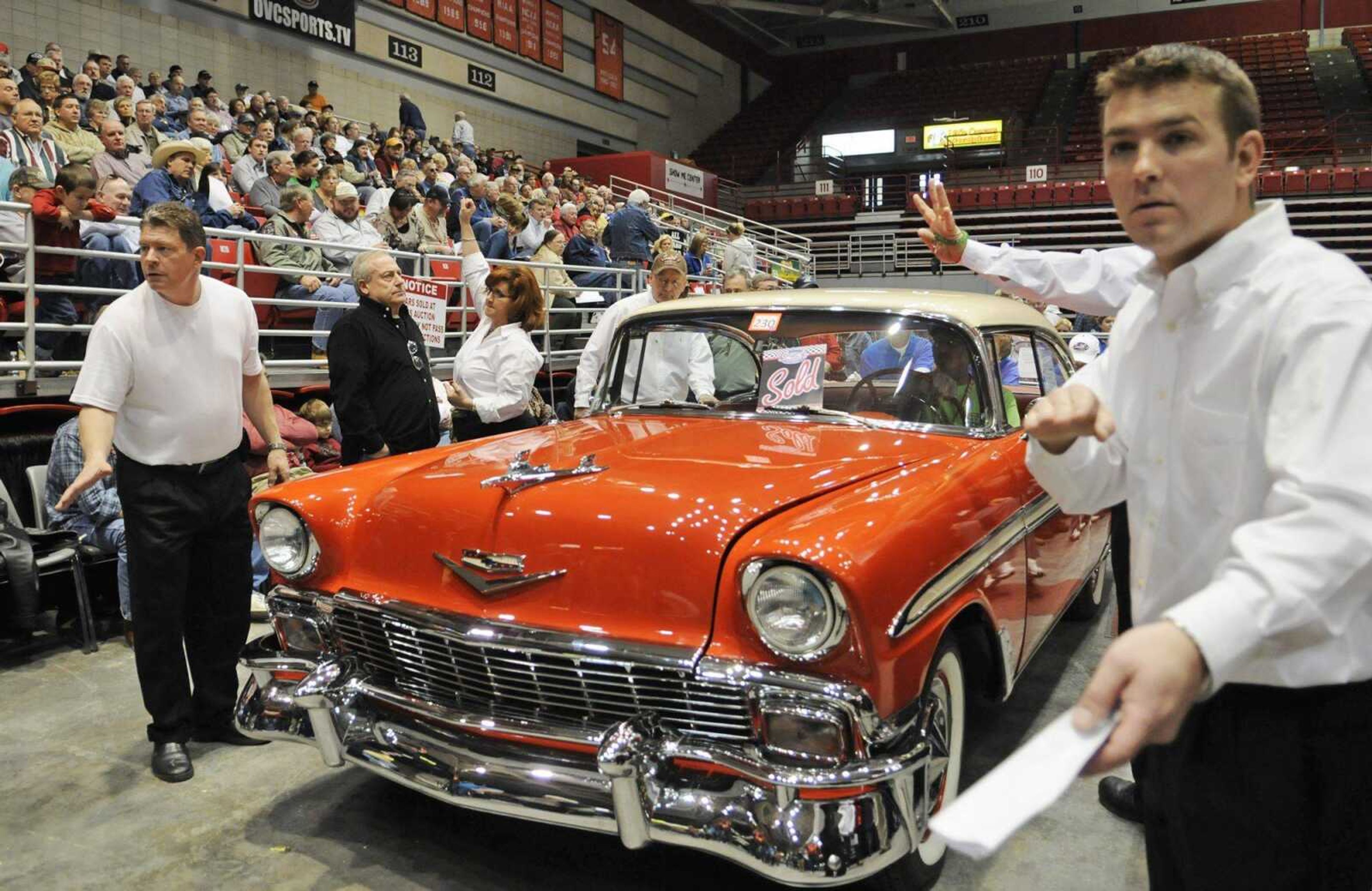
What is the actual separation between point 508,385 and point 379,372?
0.80m

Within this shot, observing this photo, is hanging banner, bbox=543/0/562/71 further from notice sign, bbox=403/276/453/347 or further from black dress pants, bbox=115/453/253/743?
black dress pants, bbox=115/453/253/743

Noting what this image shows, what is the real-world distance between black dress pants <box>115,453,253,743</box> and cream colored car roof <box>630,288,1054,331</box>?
1.70 m

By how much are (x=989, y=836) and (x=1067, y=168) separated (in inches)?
1049

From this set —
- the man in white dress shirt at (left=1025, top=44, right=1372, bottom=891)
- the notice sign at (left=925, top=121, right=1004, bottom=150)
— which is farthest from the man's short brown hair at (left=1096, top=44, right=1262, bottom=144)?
the notice sign at (left=925, top=121, right=1004, bottom=150)

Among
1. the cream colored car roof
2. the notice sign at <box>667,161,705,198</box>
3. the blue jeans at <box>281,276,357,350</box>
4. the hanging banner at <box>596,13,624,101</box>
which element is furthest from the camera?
the hanging banner at <box>596,13,624,101</box>

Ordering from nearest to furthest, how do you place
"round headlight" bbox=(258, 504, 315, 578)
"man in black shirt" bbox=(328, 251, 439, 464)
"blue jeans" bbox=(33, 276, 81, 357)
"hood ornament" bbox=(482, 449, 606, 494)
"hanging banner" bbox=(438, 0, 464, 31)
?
1. "hood ornament" bbox=(482, 449, 606, 494)
2. "round headlight" bbox=(258, 504, 315, 578)
3. "man in black shirt" bbox=(328, 251, 439, 464)
4. "blue jeans" bbox=(33, 276, 81, 357)
5. "hanging banner" bbox=(438, 0, 464, 31)

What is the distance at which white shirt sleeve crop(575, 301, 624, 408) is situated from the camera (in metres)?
5.82

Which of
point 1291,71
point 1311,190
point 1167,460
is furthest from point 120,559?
point 1291,71

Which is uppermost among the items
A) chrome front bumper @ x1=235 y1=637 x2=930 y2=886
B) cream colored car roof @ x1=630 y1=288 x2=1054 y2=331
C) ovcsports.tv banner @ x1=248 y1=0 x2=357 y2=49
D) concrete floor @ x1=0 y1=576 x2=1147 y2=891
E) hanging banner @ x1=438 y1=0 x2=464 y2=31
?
hanging banner @ x1=438 y1=0 x2=464 y2=31

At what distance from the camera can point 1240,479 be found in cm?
133

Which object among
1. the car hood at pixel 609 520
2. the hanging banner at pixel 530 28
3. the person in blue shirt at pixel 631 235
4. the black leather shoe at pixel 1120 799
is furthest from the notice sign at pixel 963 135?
the black leather shoe at pixel 1120 799

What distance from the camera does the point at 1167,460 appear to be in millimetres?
1405

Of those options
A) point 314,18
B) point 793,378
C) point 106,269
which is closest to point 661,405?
point 793,378

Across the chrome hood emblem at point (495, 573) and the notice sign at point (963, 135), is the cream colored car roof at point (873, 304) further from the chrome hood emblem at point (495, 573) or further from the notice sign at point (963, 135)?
the notice sign at point (963, 135)
